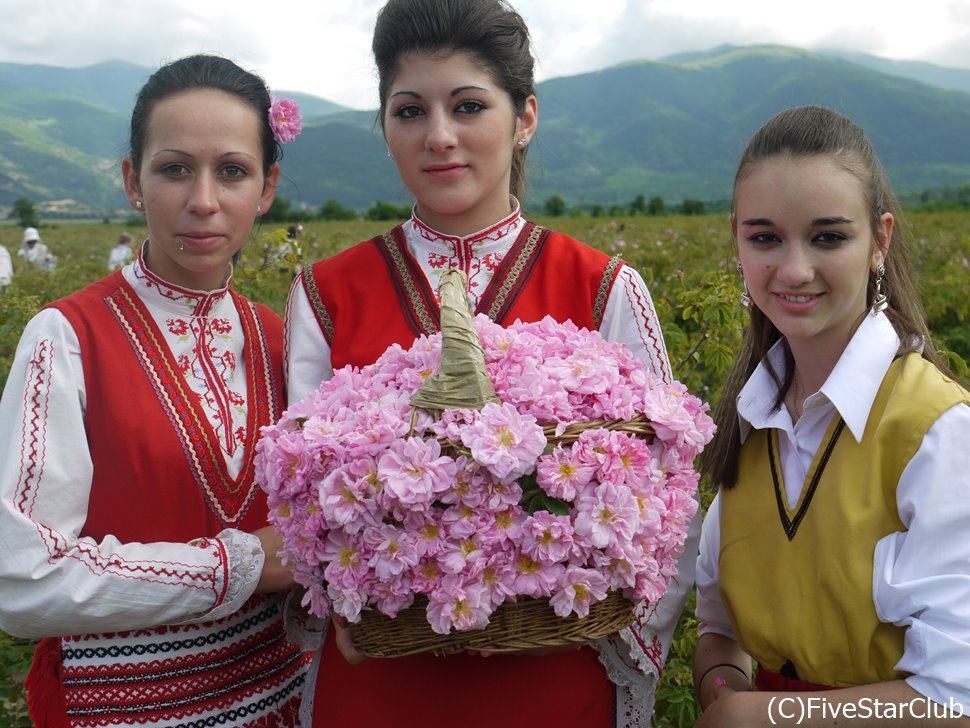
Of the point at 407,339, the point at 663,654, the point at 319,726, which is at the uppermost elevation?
the point at 407,339

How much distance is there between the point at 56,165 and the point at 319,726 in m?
206

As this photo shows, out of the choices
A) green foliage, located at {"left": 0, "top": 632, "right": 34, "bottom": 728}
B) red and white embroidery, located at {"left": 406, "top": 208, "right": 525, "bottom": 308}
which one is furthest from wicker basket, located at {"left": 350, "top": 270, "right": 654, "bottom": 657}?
green foliage, located at {"left": 0, "top": 632, "right": 34, "bottom": 728}

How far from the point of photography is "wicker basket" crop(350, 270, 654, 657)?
1495 mm

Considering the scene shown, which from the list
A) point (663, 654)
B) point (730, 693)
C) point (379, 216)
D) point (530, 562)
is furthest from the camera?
point (379, 216)

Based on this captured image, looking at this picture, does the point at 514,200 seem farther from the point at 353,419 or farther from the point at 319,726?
the point at 319,726

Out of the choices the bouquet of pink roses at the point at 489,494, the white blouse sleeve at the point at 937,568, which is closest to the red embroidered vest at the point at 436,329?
the bouquet of pink roses at the point at 489,494

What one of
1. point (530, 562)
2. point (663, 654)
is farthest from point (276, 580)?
point (663, 654)

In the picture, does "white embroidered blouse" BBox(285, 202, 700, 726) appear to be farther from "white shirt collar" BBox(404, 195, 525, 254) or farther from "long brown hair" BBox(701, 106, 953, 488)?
"long brown hair" BBox(701, 106, 953, 488)

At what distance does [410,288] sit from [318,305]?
9.0 inches

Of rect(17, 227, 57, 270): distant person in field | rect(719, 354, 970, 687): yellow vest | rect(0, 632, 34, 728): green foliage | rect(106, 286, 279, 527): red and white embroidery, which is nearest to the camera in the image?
rect(719, 354, 970, 687): yellow vest

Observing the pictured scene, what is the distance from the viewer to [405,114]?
207cm

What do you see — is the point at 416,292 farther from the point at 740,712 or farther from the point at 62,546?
the point at 740,712

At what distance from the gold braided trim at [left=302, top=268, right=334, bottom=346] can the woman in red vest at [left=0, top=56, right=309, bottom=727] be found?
0.19 meters

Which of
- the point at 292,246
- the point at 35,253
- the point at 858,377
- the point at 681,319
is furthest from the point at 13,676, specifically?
the point at 35,253
